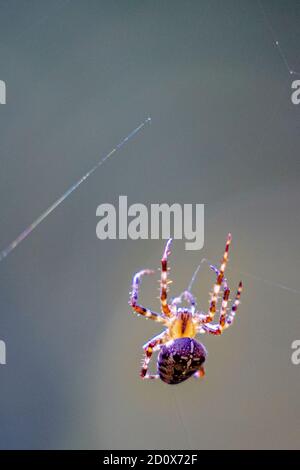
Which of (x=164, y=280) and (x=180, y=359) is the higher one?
(x=164, y=280)

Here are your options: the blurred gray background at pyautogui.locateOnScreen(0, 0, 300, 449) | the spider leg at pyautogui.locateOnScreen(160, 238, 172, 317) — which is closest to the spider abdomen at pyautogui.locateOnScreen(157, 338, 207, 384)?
the spider leg at pyautogui.locateOnScreen(160, 238, 172, 317)

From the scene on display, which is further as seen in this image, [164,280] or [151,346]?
[151,346]

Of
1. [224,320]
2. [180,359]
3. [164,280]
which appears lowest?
[180,359]

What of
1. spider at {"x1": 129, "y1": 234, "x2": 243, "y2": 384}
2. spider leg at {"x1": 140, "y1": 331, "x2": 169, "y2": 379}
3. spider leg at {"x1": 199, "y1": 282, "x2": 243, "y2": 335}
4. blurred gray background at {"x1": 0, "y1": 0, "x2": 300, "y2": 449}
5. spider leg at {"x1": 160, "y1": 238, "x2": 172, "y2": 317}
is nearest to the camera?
spider leg at {"x1": 160, "y1": 238, "x2": 172, "y2": 317}

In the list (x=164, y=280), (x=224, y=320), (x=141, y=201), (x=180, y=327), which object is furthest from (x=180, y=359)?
(x=141, y=201)

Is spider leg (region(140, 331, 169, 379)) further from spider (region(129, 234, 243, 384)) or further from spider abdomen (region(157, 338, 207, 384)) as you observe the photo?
spider abdomen (region(157, 338, 207, 384))

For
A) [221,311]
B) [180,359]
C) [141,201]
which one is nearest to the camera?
[180,359]

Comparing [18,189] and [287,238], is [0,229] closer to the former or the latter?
[18,189]

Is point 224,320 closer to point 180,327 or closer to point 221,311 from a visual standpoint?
point 221,311
